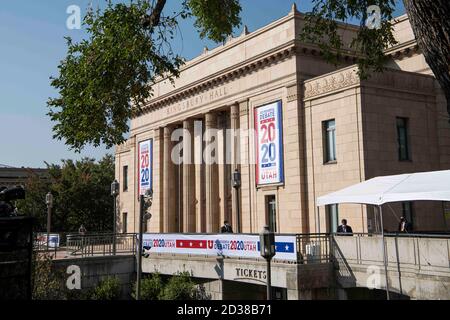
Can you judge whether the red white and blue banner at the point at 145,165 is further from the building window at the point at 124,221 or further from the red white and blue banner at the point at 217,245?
the red white and blue banner at the point at 217,245

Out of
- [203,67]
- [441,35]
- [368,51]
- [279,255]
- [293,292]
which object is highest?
[203,67]

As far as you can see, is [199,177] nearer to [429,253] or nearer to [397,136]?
[397,136]

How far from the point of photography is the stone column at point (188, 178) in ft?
128

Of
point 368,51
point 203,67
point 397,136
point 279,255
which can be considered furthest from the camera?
point 203,67

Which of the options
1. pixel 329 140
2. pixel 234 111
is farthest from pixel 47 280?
pixel 234 111

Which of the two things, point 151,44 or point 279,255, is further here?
point 279,255

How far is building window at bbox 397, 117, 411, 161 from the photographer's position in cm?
2769

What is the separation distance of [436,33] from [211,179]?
3142cm

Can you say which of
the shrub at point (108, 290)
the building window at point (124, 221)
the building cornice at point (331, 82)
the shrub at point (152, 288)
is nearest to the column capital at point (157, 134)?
the building window at point (124, 221)

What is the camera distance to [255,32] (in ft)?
108

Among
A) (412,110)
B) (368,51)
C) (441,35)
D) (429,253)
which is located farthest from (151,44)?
(412,110)

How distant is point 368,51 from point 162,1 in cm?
498

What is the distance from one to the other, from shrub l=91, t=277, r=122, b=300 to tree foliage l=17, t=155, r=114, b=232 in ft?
109

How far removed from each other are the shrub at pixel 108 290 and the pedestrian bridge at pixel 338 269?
262 centimetres
